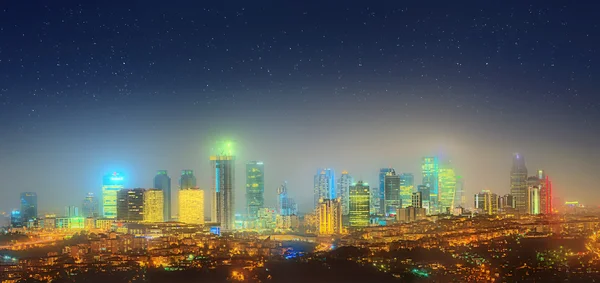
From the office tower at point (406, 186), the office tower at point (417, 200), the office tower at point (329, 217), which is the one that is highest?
the office tower at point (406, 186)

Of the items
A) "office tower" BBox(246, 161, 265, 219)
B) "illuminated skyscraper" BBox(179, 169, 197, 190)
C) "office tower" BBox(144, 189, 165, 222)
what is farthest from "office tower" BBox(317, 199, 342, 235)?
"office tower" BBox(144, 189, 165, 222)

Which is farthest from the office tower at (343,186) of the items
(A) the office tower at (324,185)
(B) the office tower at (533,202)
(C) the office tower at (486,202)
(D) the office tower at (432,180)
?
(B) the office tower at (533,202)

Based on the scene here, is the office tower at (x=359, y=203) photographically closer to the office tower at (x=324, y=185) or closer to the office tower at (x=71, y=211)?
the office tower at (x=324, y=185)

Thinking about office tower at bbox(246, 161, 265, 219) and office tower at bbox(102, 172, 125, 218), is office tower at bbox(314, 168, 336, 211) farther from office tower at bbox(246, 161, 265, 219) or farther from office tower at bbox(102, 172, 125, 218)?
office tower at bbox(102, 172, 125, 218)

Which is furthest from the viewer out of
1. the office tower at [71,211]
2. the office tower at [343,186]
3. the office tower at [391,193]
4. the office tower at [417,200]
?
the office tower at [343,186]

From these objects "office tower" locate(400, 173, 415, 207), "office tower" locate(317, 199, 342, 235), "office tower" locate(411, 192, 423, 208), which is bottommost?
"office tower" locate(317, 199, 342, 235)
